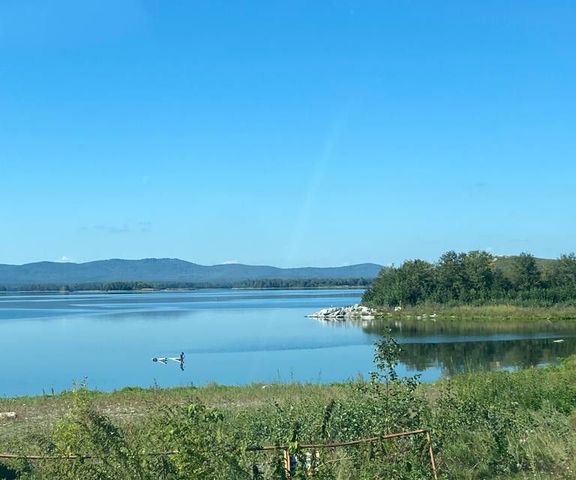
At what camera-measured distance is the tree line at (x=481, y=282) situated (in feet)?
224

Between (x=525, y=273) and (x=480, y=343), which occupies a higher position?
(x=525, y=273)

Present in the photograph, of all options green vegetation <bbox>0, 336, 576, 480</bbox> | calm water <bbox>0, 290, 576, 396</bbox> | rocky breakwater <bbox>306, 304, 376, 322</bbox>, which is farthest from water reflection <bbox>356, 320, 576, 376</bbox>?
green vegetation <bbox>0, 336, 576, 480</bbox>

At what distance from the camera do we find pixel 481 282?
230 ft

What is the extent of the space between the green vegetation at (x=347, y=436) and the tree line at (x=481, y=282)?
2230 inches

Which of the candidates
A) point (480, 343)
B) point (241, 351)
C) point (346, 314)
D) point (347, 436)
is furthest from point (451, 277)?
point (347, 436)

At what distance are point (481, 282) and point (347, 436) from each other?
63677 mm

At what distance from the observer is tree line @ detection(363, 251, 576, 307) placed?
6812cm

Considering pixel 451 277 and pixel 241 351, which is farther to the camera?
pixel 451 277

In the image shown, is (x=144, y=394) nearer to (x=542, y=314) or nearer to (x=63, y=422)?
(x=63, y=422)

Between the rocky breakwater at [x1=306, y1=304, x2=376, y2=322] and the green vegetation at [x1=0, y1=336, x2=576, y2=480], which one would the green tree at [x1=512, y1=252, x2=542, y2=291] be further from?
the green vegetation at [x1=0, y1=336, x2=576, y2=480]

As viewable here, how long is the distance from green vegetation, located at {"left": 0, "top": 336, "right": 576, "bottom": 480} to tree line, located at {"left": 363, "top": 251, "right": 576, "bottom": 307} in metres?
56.6

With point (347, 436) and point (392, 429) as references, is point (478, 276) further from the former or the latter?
point (392, 429)

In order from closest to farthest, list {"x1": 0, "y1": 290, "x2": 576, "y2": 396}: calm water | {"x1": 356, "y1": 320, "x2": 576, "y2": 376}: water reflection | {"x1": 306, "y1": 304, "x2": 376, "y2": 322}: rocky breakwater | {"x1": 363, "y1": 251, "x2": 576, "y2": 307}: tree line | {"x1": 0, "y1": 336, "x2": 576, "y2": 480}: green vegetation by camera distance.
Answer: {"x1": 0, "y1": 336, "x2": 576, "y2": 480}: green vegetation → {"x1": 0, "y1": 290, "x2": 576, "y2": 396}: calm water → {"x1": 356, "y1": 320, "x2": 576, "y2": 376}: water reflection → {"x1": 363, "y1": 251, "x2": 576, "y2": 307}: tree line → {"x1": 306, "y1": 304, "x2": 376, "y2": 322}: rocky breakwater

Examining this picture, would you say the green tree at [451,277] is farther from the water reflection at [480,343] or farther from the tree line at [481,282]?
the water reflection at [480,343]
